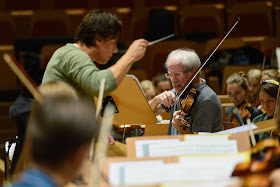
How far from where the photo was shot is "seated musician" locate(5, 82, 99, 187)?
111 centimetres

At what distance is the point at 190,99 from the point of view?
8.38 ft

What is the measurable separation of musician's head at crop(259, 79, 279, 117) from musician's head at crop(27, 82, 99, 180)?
2054 millimetres

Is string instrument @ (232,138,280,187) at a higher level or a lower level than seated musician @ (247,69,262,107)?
higher

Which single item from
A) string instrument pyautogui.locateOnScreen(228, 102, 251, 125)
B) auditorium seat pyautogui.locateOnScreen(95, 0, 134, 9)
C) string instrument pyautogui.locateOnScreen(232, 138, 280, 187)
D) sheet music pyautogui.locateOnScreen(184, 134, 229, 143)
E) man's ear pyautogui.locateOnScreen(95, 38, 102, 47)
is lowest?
string instrument pyautogui.locateOnScreen(228, 102, 251, 125)

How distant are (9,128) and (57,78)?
267cm

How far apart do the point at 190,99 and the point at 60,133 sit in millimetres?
1511

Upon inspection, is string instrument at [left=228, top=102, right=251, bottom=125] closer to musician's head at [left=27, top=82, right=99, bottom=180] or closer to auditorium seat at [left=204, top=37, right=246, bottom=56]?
auditorium seat at [left=204, top=37, right=246, bottom=56]

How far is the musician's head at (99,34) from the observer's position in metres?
2.15

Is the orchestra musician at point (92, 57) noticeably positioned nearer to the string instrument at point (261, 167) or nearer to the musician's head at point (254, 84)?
the string instrument at point (261, 167)

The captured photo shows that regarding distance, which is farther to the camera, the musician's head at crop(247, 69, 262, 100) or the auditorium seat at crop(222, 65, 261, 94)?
the auditorium seat at crop(222, 65, 261, 94)

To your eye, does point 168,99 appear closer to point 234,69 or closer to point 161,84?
point 161,84

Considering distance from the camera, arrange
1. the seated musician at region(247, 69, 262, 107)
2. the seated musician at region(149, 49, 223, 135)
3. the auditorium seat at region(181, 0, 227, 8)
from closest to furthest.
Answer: the seated musician at region(149, 49, 223, 135) < the seated musician at region(247, 69, 262, 107) < the auditorium seat at region(181, 0, 227, 8)

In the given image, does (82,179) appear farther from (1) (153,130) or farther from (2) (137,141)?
(1) (153,130)

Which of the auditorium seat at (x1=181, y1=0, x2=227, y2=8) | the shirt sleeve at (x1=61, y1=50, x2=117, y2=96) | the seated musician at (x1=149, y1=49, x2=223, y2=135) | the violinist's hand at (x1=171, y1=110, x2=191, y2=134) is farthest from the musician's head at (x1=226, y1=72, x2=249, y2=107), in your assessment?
the auditorium seat at (x1=181, y1=0, x2=227, y2=8)
